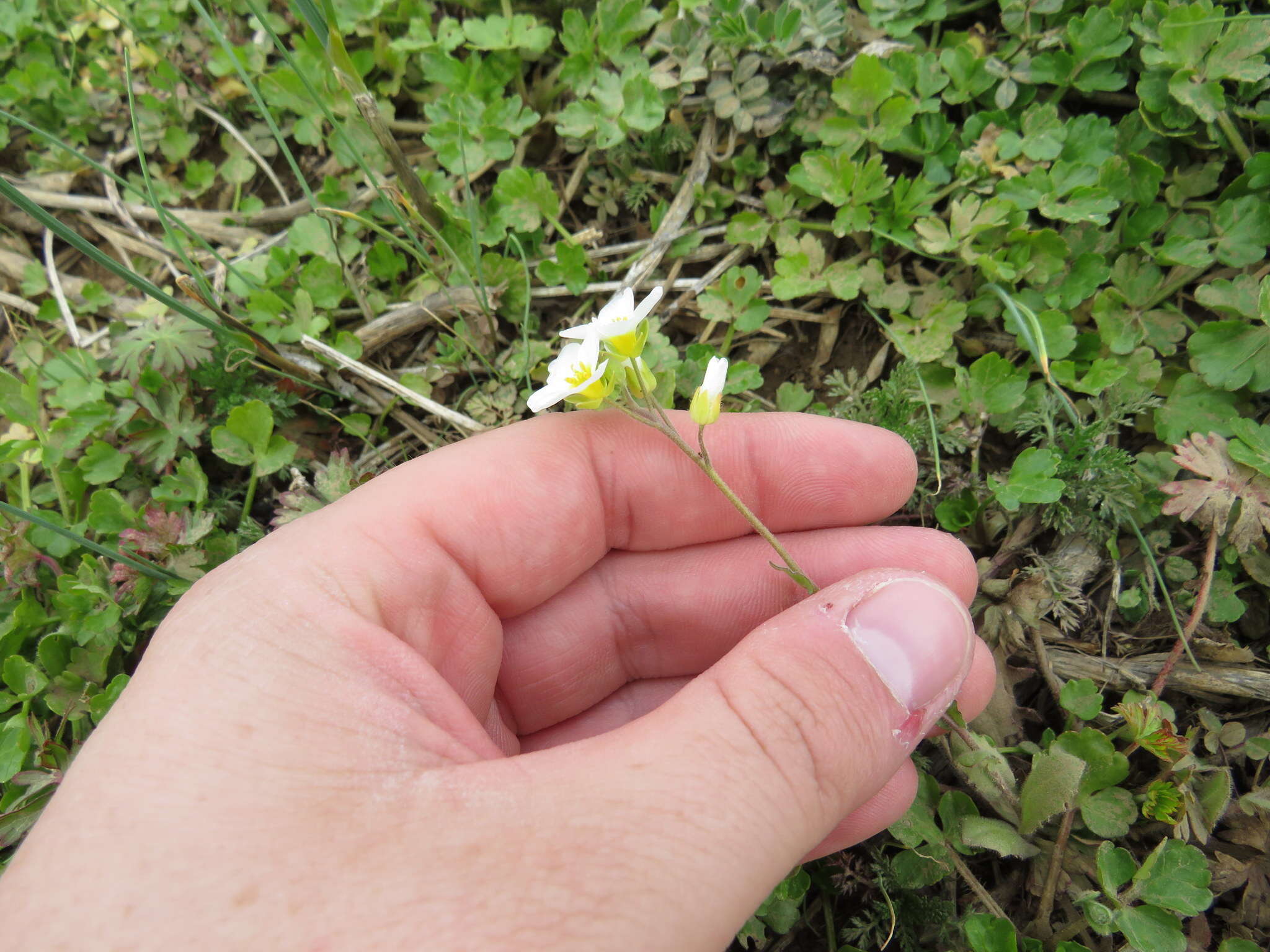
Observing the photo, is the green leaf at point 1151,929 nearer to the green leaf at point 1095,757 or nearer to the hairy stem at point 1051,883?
the hairy stem at point 1051,883

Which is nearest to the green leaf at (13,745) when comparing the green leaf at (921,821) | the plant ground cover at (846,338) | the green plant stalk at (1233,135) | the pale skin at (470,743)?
the plant ground cover at (846,338)

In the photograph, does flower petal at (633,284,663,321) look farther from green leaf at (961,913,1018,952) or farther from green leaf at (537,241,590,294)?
green leaf at (961,913,1018,952)

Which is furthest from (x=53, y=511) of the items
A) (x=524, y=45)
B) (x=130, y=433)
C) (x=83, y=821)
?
(x=524, y=45)

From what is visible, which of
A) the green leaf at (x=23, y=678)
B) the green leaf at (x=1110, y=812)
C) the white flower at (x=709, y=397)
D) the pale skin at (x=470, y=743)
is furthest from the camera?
the green leaf at (x=23, y=678)

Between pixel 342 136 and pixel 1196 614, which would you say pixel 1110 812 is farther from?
pixel 342 136

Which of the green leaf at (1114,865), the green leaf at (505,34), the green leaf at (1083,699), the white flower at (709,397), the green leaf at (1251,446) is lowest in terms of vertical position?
the green leaf at (1114,865)

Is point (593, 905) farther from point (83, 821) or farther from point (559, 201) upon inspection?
point (559, 201)

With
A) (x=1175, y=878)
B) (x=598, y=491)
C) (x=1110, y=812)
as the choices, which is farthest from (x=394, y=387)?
(x=1175, y=878)
